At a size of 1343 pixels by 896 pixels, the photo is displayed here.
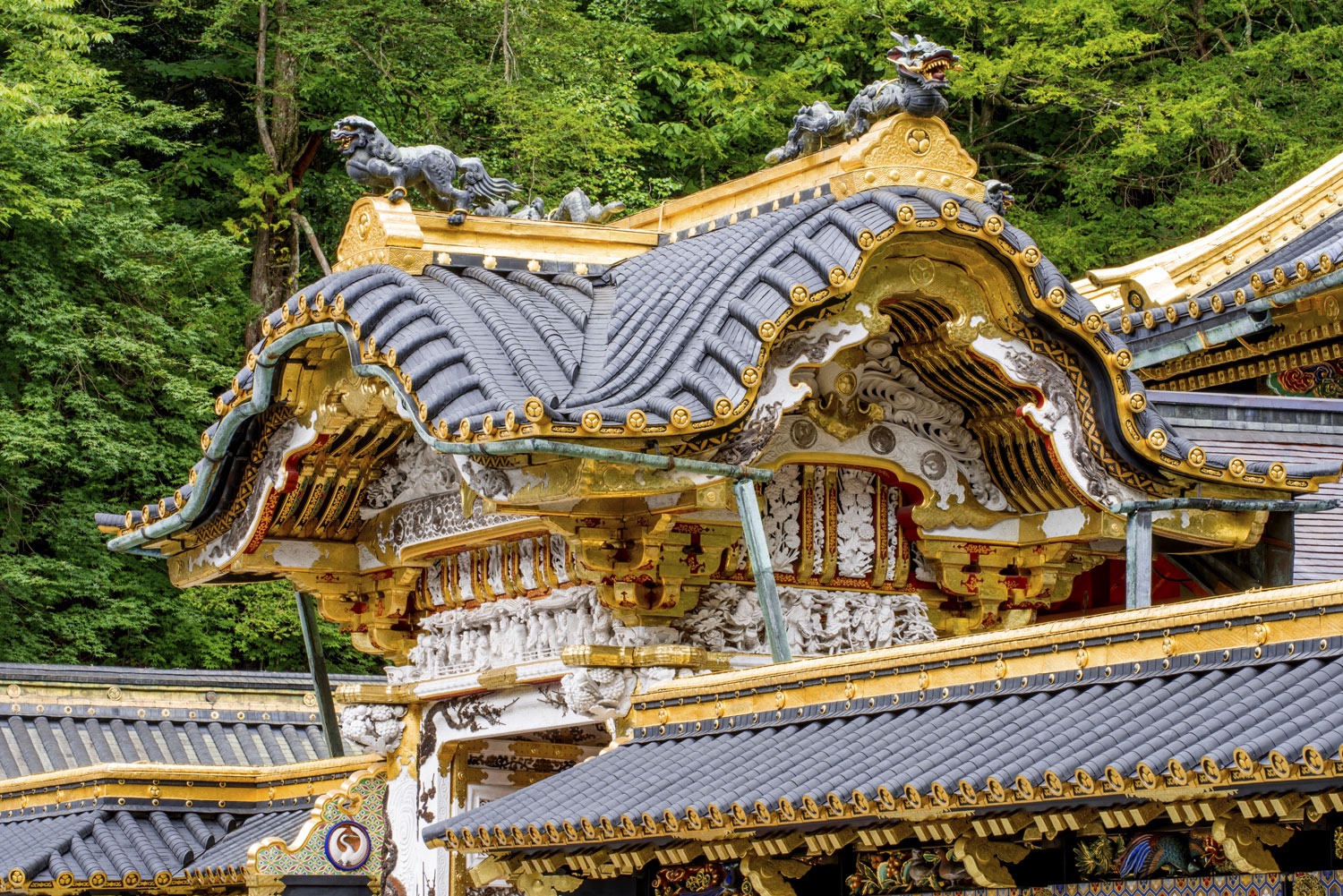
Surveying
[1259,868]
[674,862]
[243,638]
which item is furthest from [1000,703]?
[243,638]

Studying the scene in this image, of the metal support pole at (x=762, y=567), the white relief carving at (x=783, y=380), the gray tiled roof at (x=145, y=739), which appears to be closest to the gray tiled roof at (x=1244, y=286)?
the white relief carving at (x=783, y=380)

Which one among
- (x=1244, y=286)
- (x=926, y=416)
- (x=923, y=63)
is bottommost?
(x=926, y=416)

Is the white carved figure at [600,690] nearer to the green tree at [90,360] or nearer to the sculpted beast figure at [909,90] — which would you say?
the sculpted beast figure at [909,90]

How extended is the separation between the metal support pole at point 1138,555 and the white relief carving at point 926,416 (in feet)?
3.51

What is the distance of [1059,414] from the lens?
1020 centimetres

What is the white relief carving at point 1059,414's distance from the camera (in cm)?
1009

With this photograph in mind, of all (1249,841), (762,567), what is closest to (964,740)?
(1249,841)

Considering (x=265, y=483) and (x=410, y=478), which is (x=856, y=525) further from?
A: (x=265, y=483)

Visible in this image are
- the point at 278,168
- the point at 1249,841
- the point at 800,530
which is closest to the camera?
the point at 1249,841

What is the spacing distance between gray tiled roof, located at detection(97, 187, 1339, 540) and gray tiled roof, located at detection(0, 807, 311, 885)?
4.01 metres

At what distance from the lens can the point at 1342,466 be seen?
10289 millimetres

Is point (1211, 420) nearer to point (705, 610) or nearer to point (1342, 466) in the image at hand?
point (1342, 466)

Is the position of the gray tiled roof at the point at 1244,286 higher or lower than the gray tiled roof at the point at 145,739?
higher

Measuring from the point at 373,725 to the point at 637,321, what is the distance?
388 cm
